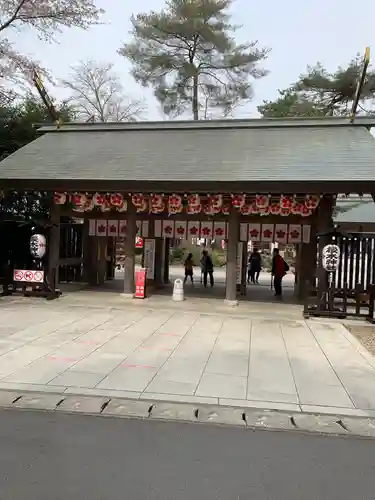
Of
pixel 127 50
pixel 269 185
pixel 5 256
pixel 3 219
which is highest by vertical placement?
pixel 127 50

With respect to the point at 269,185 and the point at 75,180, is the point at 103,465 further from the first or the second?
the point at 75,180

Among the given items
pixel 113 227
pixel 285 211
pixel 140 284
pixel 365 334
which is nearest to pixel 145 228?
pixel 113 227

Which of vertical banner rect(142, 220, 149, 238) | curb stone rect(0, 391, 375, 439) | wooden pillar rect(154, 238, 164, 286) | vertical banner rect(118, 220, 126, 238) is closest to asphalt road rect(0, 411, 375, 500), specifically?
curb stone rect(0, 391, 375, 439)

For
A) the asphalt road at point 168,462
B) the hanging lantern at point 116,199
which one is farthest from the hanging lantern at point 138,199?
the asphalt road at point 168,462

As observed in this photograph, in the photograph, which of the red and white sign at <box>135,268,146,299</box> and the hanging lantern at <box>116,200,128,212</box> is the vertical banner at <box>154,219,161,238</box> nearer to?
the hanging lantern at <box>116,200,128,212</box>

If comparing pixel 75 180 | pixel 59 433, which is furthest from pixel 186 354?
pixel 75 180

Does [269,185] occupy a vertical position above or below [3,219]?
above

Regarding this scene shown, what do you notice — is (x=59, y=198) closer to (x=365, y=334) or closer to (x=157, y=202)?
(x=157, y=202)

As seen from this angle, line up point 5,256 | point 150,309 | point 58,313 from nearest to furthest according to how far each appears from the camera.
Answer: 1. point 58,313
2. point 150,309
3. point 5,256

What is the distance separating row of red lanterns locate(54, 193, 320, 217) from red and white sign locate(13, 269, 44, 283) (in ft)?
7.84

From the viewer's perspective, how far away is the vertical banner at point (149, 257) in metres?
18.3

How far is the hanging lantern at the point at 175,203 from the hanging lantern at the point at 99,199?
2143 millimetres

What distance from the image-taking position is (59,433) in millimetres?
4684

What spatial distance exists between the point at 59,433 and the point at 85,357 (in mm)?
3028
